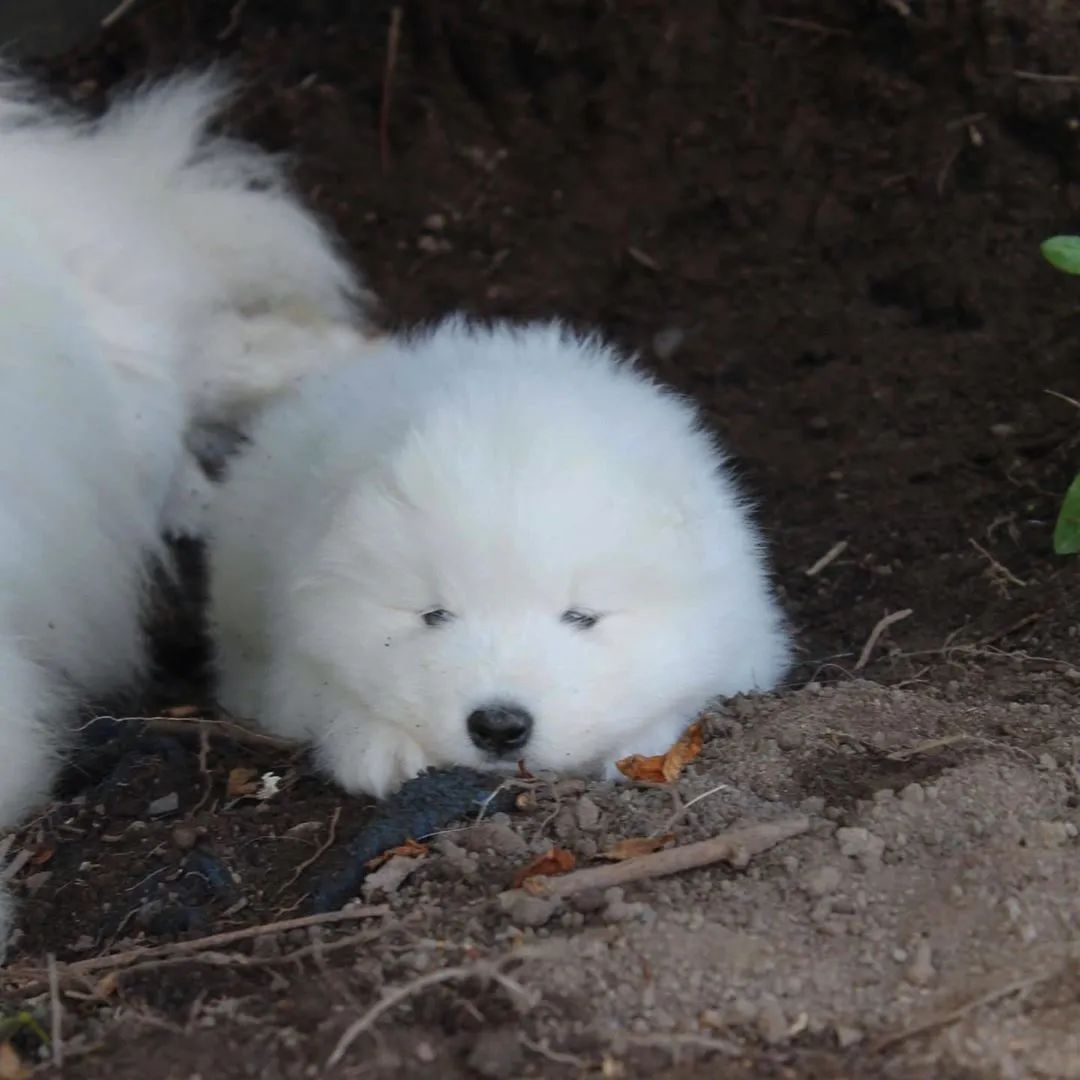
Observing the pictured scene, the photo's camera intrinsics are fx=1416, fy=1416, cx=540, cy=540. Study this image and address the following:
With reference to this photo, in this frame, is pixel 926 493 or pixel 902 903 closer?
pixel 902 903

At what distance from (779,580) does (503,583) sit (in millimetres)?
1794

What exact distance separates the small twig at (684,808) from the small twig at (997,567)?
1.71 m

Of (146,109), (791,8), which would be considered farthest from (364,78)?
(791,8)

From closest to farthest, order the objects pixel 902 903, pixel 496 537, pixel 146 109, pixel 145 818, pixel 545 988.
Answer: pixel 545 988 < pixel 902 903 < pixel 496 537 < pixel 145 818 < pixel 146 109

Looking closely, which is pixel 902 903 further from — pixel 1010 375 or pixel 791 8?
pixel 791 8

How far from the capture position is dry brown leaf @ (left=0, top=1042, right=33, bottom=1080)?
6.92 feet

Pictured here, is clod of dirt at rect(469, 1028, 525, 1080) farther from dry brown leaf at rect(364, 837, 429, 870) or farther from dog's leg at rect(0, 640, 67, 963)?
dog's leg at rect(0, 640, 67, 963)

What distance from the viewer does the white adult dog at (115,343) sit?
3.56 m

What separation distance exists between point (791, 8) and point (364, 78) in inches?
61.8

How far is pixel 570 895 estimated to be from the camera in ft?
7.82

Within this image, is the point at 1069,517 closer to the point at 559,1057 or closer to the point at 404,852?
the point at 404,852

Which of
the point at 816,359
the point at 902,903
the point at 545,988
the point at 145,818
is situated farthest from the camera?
the point at 816,359

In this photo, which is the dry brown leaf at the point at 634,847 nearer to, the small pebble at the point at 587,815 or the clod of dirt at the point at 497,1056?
the small pebble at the point at 587,815

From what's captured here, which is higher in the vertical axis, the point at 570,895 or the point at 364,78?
the point at 364,78
